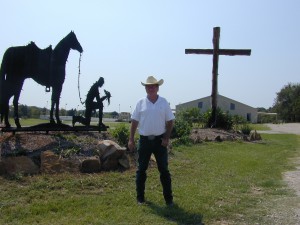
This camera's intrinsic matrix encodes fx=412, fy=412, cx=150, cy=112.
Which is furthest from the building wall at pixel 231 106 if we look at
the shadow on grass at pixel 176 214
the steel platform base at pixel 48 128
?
the shadow on grass at pixel 176 214

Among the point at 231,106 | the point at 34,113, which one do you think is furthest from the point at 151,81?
the point at 231,106

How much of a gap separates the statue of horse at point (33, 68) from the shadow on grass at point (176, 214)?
16.7 ft

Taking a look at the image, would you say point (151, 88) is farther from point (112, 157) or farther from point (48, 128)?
point (48, 128)

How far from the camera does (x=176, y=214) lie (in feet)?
19.5

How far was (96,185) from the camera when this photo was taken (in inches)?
288

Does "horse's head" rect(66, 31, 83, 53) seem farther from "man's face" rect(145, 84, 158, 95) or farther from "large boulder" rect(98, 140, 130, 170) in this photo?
"man's face" rect(145, 84, 158, 95)

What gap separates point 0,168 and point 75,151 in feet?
6.00

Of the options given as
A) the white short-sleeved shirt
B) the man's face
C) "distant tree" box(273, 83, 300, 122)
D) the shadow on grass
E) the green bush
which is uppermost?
"distant tree" box(273, 83, 300, 122)

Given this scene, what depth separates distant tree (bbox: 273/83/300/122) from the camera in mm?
79900

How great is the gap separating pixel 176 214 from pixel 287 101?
84.7 meters

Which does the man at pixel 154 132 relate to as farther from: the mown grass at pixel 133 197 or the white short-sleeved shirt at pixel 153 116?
the mown grass at pixel 133 197

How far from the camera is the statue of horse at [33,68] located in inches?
383

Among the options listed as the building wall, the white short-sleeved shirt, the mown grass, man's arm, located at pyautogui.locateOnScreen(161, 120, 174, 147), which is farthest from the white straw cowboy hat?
the building wall

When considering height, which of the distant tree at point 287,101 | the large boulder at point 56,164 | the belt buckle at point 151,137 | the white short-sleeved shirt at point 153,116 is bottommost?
the large boulder at point 56,164
